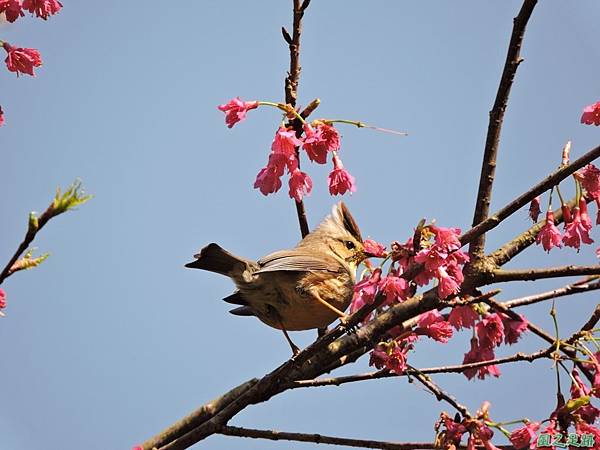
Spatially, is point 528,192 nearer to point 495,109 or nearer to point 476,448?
point 495,109

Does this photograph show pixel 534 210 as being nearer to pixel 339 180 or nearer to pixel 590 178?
pixel 590 178

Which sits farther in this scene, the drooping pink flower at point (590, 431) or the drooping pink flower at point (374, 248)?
the drooping pink flower at point (374, 248)

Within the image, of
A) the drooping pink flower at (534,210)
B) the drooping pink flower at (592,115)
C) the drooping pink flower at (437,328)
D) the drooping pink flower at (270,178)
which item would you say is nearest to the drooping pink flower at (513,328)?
the drooping pink flower at (437,328)

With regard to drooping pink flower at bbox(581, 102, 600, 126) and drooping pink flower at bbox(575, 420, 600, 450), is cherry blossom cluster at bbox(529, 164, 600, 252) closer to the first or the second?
drooping pink flower at bbox(581, 102, 600, 126)

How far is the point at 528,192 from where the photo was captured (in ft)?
9.66

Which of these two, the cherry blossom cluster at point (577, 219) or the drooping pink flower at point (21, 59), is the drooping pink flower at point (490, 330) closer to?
the cherry blossom cluster at point (577, 219)

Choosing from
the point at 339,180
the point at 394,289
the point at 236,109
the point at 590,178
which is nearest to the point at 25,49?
the point at 236,109

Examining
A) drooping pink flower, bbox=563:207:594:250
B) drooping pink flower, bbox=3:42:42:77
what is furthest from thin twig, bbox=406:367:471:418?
drooping pink flower, bbox=3:42:42:77

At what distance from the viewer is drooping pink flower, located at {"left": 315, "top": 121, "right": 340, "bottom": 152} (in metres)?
3.52

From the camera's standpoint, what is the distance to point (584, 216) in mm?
3469

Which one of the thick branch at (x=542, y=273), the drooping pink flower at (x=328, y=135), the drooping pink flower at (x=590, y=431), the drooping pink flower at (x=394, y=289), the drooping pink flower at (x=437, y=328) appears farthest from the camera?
the drooping pink flower at (x=437, y=328)

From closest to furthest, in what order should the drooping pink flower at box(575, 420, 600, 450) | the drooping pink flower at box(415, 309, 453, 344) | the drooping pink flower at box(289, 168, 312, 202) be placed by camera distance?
the drooping pink flower at box(575, 420, 600, 450)
the drooping pink flower at box(289, 168, 312, 202)
the drooping pink flower at box(415, 309, 453, 344)

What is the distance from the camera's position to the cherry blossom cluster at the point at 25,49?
334 centimetres

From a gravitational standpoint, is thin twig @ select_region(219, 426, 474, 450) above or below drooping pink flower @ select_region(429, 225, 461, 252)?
below
